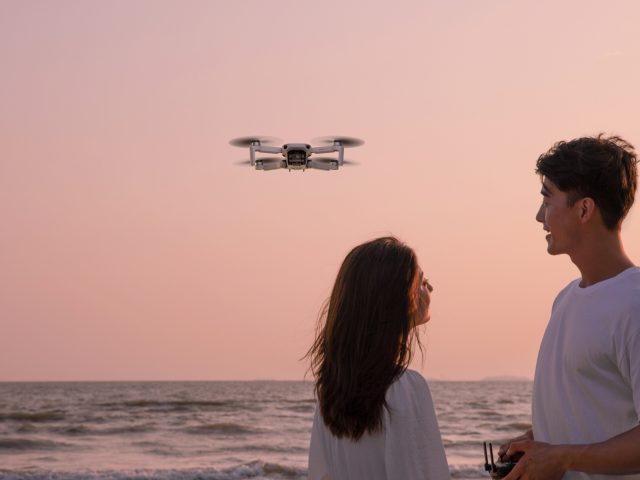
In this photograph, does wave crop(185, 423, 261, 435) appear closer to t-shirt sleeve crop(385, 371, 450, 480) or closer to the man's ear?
t-shirt sleeve crop(385, 371, 450, 480)

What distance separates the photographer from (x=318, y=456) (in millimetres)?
3002

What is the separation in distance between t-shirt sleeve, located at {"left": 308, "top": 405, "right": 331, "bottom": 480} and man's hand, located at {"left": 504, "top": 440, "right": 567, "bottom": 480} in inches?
26.1

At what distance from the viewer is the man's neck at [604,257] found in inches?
104

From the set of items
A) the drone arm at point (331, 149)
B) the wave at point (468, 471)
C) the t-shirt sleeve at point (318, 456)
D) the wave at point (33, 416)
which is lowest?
the wave at point (33, 416)

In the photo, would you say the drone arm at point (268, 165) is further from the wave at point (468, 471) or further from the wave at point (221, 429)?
the wave at point (221, 429)

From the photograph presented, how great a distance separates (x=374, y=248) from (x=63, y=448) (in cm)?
2431

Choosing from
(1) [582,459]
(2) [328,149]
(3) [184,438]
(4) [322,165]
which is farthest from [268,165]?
(1) [582,459]

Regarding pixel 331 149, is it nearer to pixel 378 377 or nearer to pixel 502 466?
pixel 378 377

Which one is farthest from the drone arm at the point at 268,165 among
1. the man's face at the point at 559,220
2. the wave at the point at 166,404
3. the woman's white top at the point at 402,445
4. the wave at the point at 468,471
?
the wave at the point at 166,404

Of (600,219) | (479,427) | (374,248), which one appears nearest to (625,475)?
(600,219)

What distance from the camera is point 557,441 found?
2.67 metres

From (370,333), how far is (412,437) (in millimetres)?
311

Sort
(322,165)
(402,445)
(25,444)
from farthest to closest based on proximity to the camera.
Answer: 1. (25,444)
2. (322,165)
3. (402,445)

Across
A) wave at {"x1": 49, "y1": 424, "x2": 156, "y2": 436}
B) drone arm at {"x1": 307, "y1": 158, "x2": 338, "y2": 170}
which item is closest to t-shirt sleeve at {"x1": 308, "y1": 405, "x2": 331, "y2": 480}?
drone arm at {"x1": 307, "y1": 158, "x2": 338, "y2": 170}
